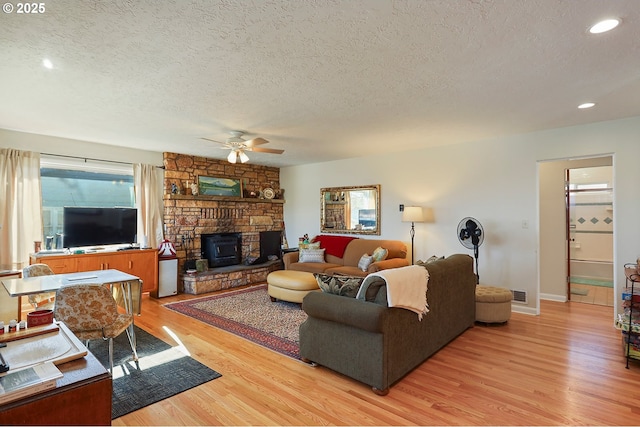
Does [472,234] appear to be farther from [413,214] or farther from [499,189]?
[413,214]

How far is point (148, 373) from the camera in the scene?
285 centimetres

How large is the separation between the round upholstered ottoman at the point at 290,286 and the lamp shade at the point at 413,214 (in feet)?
5.91

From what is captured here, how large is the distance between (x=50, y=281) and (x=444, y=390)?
3573mm

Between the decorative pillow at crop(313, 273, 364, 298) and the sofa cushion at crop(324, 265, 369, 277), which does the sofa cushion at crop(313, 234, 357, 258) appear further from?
the decorative pillow at crop(313, 273, 364, 298)

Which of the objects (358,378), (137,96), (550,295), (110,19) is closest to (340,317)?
(358,378)

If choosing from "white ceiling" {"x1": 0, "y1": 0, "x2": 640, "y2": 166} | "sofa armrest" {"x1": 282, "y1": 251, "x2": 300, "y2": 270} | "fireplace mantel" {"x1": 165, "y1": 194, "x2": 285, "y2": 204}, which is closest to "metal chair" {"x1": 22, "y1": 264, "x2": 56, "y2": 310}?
"white ceiling" {"x1": 0, "y1": 0, "x2": 640, "y2": 166}

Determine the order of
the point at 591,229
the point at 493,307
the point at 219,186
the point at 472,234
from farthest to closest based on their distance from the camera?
the point at 591,229
the point at 219,186
the point at 472,234
the point at 493,307

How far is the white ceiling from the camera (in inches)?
73.9

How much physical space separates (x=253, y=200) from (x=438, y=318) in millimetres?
4934

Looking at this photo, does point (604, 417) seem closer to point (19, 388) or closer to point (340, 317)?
point (340, 317)

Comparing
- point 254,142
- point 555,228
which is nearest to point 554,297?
point 555,228

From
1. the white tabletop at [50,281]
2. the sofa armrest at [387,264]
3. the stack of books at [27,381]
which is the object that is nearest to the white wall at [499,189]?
the sofa armrest at [387,264]

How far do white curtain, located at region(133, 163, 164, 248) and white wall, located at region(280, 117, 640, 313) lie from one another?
3.69m

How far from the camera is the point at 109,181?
18.2 ft
